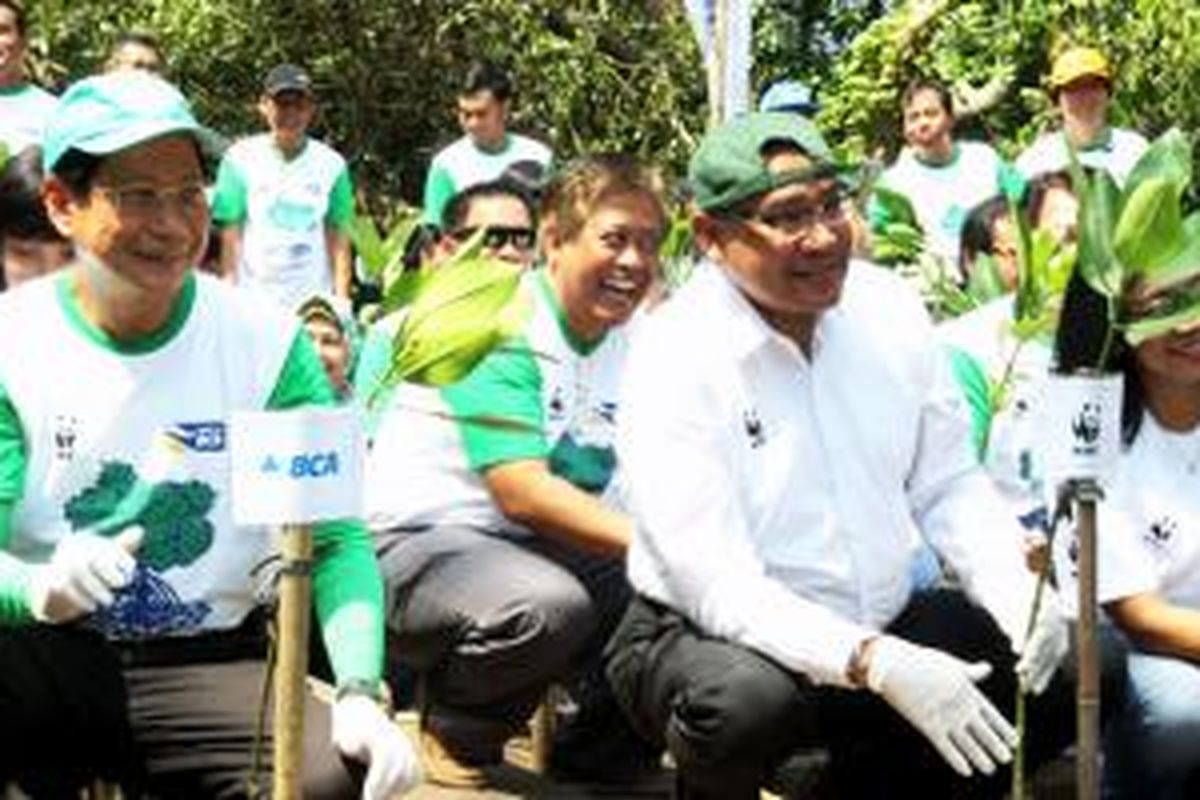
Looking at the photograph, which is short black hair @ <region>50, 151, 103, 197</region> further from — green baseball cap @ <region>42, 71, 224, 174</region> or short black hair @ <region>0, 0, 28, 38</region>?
short black hair @ <region>0, 0, 28, 38</region>

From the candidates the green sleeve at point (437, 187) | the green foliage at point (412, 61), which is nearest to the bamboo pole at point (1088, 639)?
the green sleeve at point (437, 187)

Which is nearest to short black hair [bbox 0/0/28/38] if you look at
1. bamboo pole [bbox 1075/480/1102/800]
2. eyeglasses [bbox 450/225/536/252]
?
eyeglasses [bbox 450/225/536/252]

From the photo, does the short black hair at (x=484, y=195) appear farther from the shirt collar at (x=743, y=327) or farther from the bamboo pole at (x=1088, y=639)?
the bamboo pole at (x=1088, y=639)

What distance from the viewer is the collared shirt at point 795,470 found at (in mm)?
3492

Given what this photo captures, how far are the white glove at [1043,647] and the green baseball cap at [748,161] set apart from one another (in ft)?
2.43

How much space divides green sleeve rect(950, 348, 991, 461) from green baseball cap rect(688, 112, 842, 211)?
1.06 metres

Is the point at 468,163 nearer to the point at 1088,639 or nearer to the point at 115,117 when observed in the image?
the point at 115,117

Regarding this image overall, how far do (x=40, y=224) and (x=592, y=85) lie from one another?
35.7 ft

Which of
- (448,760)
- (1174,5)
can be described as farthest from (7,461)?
(1174,5)

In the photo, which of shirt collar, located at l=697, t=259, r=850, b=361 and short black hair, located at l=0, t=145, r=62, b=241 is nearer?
shirt collar, located at l=697, t=259, r=850, b=361

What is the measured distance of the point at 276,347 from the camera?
326 cm

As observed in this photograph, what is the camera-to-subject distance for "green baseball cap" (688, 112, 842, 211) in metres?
3.51

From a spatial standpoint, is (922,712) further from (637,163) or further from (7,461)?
(637,163)

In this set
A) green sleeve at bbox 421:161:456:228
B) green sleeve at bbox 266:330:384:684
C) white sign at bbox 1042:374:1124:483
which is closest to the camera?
white sign at bbox 1042:374:1124:483
